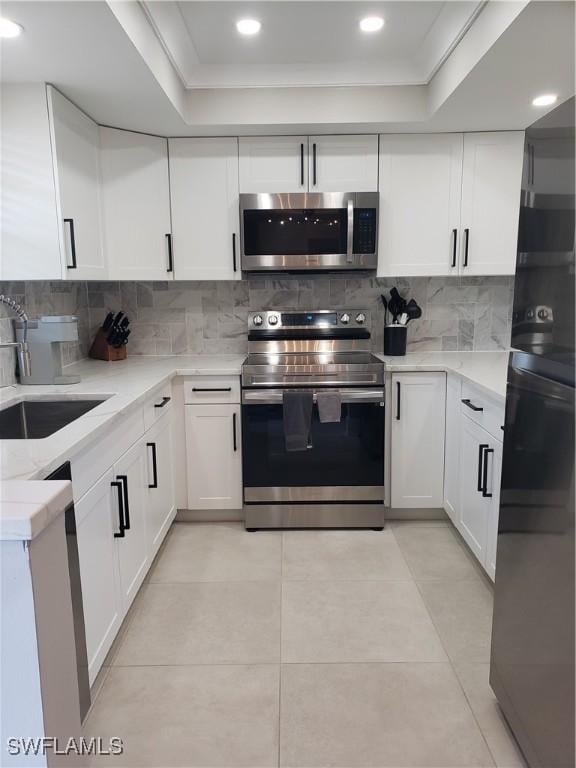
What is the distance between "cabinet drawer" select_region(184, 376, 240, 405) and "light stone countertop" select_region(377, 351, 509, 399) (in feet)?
2.80

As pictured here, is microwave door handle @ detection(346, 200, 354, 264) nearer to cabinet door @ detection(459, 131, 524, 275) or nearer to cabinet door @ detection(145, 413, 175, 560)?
cabinet door @ detection(459, 131, 524, 275)

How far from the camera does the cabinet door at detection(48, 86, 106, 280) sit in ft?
7.41

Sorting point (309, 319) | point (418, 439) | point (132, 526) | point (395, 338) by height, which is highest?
point (309, 319)

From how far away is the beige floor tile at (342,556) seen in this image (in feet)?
8.25

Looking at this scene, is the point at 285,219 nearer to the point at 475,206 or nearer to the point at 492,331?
the point at 475,206

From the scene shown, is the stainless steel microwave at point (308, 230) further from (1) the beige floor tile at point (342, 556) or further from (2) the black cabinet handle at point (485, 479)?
(1) the beige floor tile at point (342, 556)

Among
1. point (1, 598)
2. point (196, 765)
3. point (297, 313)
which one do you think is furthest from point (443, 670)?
point (297, 313)

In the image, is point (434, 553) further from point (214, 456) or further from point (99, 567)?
point (99, 567)


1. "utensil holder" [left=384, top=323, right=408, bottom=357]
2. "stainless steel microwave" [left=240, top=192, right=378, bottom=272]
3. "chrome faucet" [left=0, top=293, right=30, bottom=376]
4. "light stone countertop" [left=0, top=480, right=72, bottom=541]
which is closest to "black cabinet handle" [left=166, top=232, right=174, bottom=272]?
"stainless steel microwave" [left=240, top=192, right=378, bottom=272]

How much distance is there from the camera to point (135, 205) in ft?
9.68

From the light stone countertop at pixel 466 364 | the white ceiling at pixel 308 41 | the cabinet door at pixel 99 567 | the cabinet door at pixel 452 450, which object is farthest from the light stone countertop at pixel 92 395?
the white ceiling at pixel 308 41

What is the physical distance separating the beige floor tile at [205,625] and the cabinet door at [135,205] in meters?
1.72

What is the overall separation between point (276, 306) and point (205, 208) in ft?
2.41

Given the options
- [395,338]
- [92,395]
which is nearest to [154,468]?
[92,395]
